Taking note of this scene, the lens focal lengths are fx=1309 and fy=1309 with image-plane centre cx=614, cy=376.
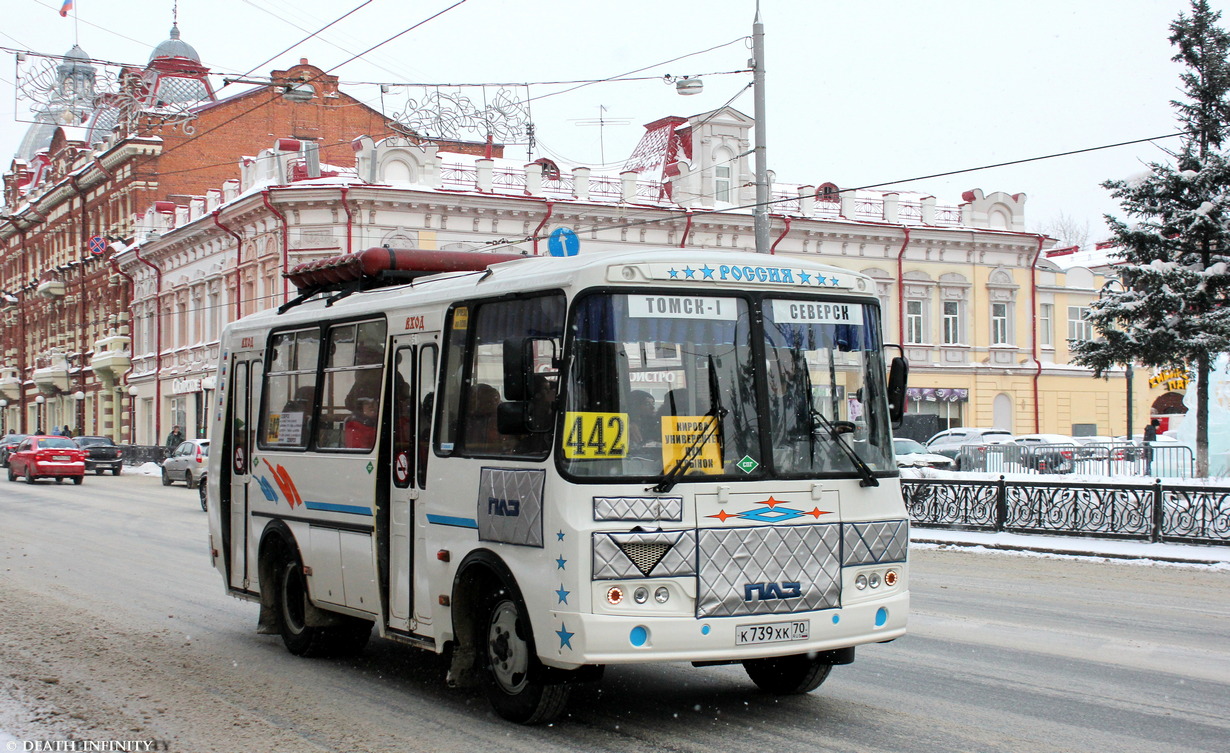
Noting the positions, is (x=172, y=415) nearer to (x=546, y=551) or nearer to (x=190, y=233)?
(x=190, y=233)

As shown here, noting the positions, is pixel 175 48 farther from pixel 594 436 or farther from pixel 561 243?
pixel 594 436

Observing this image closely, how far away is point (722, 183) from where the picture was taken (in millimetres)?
47469

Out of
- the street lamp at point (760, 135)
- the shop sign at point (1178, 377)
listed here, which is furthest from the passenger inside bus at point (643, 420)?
the shop sign at point (1178, 377)

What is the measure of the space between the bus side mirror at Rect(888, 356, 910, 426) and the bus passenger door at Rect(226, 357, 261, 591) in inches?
214

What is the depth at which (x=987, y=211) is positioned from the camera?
50.9m

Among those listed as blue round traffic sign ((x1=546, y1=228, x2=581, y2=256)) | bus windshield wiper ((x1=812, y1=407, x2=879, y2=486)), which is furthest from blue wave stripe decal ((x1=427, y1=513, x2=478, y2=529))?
blue round traffic sign ((x1=546, y1=228, x2=581, y2=256))

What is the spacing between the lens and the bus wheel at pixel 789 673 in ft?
26.3

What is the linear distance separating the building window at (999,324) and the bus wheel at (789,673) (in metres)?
44.6

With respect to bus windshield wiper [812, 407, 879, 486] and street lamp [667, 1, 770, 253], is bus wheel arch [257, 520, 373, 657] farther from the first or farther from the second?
street lamp [667, 1, 770, 253]

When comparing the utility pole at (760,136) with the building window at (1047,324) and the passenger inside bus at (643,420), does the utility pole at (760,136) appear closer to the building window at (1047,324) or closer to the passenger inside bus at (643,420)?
the passenger inside bus at (643,420)

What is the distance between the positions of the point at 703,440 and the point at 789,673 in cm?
187

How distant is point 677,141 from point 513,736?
138 ft

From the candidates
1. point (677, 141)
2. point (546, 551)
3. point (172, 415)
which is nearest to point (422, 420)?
point (546, 551)

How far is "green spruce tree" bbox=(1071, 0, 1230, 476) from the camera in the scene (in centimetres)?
2417
